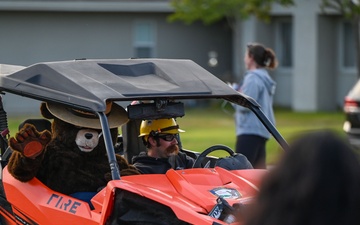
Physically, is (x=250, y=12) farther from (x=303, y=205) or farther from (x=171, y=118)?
(x=303, y=205)

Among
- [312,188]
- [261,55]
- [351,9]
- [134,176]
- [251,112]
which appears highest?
[351,9]

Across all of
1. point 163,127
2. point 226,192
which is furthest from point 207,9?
point 226,192

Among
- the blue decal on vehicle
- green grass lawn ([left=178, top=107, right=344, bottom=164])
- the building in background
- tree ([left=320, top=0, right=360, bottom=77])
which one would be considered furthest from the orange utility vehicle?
the building in background

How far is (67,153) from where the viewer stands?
6.11 m

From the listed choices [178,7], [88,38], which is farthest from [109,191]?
[88,38]

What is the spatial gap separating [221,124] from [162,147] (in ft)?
60.3

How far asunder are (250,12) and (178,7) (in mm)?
3372

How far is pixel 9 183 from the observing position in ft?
20.2

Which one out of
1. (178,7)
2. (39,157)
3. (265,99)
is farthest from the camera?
(178,7)

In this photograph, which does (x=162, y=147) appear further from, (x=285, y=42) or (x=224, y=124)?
(x=285, y=42)

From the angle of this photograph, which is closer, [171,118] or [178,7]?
[171,118]

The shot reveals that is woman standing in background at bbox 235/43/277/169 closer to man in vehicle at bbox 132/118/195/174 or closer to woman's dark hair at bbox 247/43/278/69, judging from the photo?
woman's dark hair at bbox 247/43/278/69

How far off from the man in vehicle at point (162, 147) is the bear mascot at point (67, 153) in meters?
0.21

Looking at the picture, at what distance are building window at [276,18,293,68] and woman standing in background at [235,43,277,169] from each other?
20.5 m
